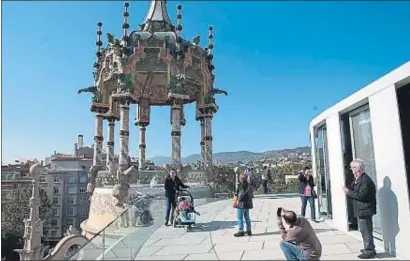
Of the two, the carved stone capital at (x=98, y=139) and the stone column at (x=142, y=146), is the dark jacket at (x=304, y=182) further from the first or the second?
the stone column at (x=142, y=146)

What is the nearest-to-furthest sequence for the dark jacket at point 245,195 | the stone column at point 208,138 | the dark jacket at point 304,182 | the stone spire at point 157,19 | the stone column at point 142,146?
the dark jacket at point 245,195 < the dark jacket at point 304,182 < the stone column at point 208,138 < the stone spire at point 157,19 < the stone column at point 142,146

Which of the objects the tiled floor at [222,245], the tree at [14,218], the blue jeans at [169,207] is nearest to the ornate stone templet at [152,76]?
the blue jeans at [169,207]

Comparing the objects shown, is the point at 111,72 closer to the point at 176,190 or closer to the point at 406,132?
the point at 176,190

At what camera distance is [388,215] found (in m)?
6.34

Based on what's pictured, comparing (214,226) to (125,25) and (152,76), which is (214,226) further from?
(152,76)

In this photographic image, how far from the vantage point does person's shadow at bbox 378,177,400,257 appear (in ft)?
20.0

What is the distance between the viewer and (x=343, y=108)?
8.12 meters

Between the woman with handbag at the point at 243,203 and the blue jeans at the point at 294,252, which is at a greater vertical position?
the woman with handbag at the point at 243,203

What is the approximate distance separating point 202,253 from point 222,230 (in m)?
2.50

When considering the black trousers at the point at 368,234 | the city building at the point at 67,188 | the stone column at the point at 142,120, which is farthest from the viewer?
the city building at the point at 67,188

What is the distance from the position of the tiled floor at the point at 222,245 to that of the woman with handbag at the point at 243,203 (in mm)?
230

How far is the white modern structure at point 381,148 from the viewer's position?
19.5 feet

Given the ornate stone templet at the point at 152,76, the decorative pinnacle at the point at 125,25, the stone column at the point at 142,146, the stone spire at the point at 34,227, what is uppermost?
the decorative pinnacle at the point at 125,25

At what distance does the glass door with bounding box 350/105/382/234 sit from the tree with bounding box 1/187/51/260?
155ft
